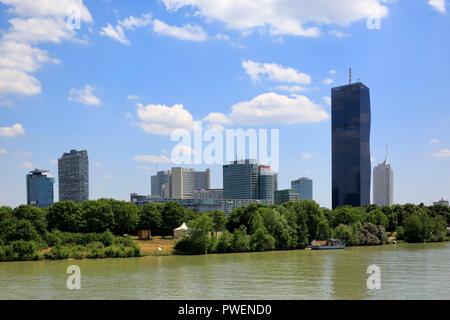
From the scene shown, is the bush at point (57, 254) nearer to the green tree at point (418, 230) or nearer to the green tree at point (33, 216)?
the green tree at point (33, 216)

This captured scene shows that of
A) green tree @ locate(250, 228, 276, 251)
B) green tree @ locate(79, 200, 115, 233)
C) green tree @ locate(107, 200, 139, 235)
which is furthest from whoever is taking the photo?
green tree @ locate(107, 200, 139, 235)

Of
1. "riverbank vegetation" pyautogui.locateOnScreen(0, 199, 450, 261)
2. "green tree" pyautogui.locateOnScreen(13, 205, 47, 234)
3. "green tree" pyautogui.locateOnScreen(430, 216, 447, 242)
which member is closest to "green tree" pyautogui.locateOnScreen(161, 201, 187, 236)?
"riverbank vegetation" pyautogui.locateOnScreen(0, 199, 450, 261)

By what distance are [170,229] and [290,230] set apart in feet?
72.2

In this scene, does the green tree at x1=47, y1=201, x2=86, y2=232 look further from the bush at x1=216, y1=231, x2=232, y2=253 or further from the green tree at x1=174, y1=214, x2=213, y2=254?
the bush at x1=216, y1=231, x2=232, y2=253

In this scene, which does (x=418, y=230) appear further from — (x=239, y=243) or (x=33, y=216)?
(x=33, y=216)

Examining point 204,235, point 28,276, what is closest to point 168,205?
point 204,235

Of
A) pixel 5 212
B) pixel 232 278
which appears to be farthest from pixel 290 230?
pixel 5 212

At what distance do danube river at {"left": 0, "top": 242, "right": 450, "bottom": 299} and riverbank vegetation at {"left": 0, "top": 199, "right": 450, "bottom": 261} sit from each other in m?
4.09

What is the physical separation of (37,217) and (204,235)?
78.4 ft

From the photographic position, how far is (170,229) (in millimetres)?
76375

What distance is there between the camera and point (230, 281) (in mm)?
33344

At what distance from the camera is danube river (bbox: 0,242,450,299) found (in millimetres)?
28344

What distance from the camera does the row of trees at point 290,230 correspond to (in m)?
57.9
